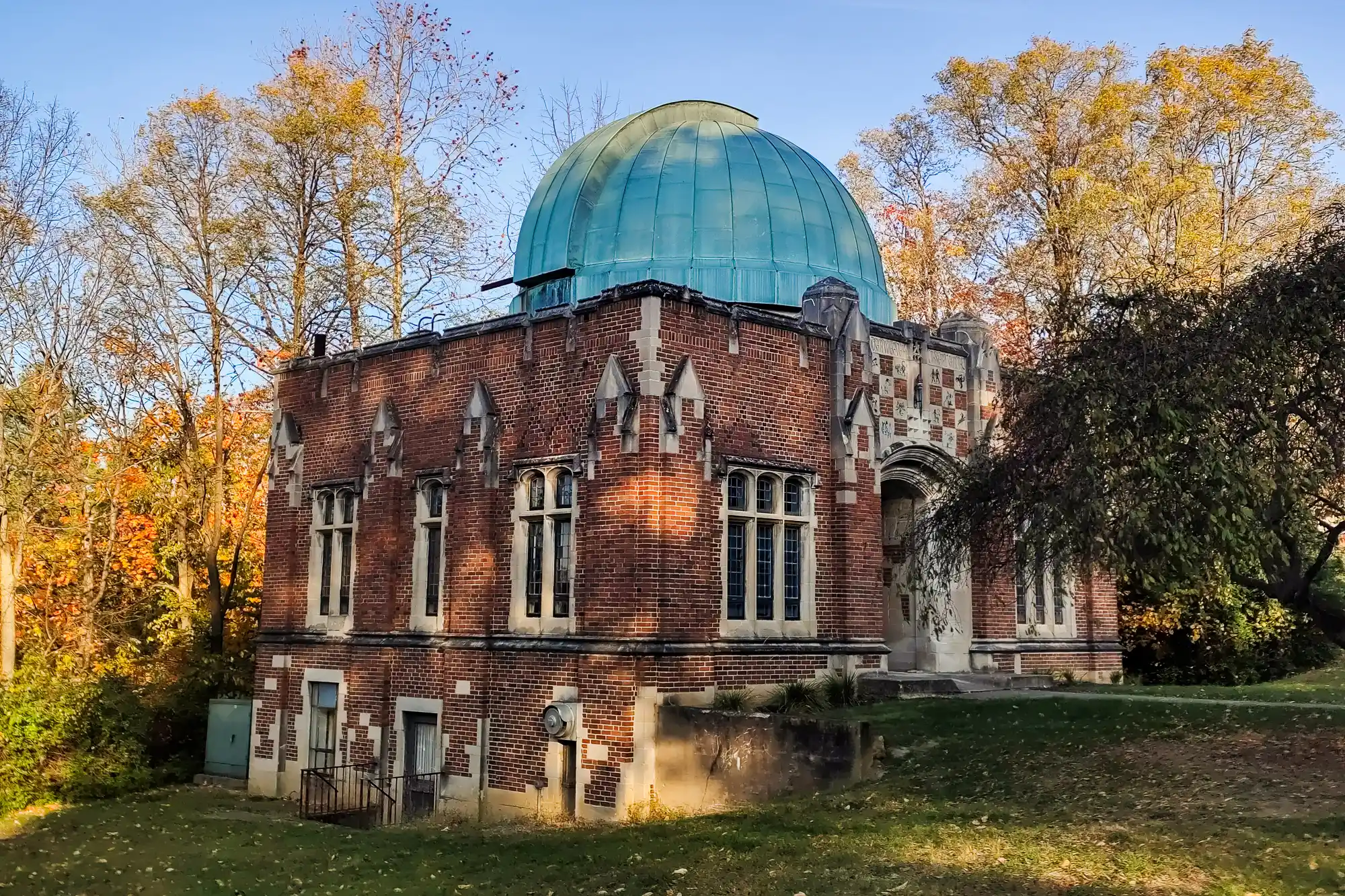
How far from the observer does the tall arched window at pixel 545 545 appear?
61.1 feet

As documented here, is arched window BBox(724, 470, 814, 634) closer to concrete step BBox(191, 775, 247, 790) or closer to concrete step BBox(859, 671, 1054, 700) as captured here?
concrete step BBox(859, 671, 1054, 700)

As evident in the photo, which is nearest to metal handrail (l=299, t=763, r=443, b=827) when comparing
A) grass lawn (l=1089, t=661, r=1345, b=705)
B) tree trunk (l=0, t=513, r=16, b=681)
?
tree trunk (l=0, t=513, r=16, b=681)

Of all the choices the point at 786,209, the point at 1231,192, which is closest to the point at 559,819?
the point at 786,209

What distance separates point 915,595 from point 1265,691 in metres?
5.68

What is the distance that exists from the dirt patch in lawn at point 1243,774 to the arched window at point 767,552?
583 centimetres

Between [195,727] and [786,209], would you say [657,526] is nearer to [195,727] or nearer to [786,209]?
[786,209]

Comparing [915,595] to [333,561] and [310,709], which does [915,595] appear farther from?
[310,709]

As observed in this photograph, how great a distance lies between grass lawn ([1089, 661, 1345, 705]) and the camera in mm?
18297

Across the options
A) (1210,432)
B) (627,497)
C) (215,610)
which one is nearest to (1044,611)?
(627,497)

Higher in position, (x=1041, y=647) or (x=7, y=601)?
(x=7, y=601)

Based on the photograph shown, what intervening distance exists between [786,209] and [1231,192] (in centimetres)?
1640

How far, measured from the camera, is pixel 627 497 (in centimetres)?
1762

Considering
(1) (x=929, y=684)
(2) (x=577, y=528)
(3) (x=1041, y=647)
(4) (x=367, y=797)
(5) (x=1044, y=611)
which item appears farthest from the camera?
(5) (x=1044, y=611)

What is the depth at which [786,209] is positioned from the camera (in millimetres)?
22094
